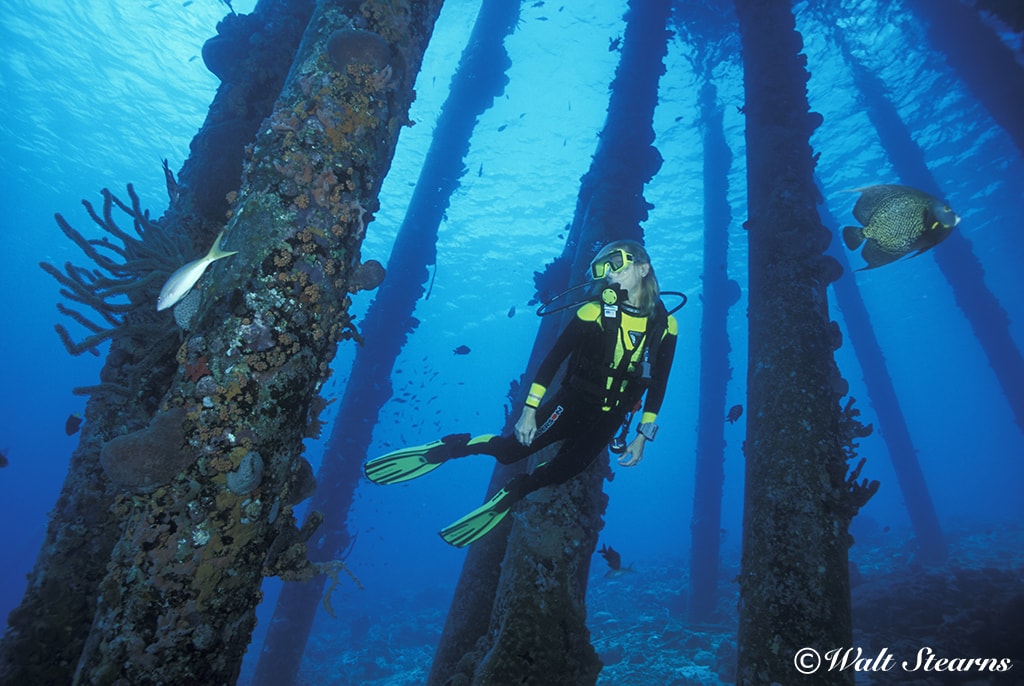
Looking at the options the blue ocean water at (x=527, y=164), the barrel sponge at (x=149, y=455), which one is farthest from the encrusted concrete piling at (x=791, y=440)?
the blue ocean water at (x=527, y=164)

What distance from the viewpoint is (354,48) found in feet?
8.05

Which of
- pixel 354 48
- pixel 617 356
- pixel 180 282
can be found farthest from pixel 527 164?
pixel 180 282

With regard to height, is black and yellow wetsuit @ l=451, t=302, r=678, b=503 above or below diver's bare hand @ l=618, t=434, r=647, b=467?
above

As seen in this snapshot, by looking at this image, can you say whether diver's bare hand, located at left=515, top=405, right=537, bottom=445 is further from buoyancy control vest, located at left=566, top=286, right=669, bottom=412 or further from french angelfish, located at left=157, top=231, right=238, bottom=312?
french angelfish, located at left=157, top=231, right=238, bottom=312

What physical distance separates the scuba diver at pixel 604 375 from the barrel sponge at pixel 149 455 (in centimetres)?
236

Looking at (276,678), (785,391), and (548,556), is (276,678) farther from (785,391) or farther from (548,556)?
(785,391)

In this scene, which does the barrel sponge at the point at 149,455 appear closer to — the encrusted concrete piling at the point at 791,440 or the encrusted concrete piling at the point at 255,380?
the encrusted concrete piling at the point at 255,380

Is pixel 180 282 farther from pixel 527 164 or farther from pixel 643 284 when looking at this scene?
pixel 527 164

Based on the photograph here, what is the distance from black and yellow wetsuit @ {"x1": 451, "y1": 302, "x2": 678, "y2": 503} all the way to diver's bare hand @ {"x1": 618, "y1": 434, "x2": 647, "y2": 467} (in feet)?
0.68

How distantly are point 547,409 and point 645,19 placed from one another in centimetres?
999

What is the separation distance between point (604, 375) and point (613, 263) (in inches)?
40.6

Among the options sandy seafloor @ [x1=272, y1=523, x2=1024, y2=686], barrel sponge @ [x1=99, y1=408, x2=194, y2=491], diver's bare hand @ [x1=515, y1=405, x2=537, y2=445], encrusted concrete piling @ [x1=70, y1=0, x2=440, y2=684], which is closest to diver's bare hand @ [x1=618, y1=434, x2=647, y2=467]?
diver's bare hand @ [x1=515, y1=405, x2=537, y2=445]

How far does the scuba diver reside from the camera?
3596 millimetres

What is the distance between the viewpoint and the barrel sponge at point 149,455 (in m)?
1.67
